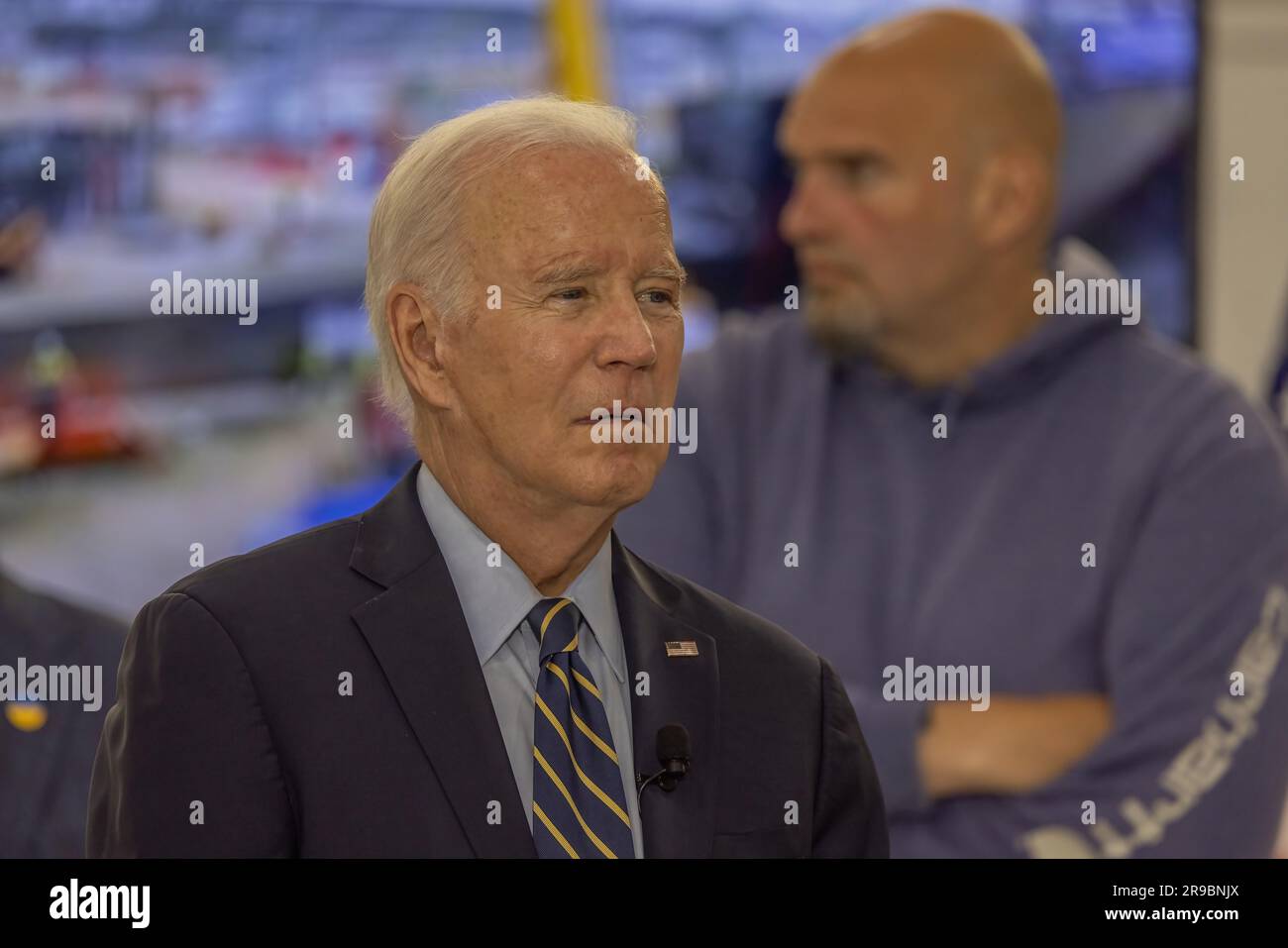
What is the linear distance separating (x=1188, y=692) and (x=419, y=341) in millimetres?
1603

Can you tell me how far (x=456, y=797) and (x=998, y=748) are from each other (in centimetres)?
133

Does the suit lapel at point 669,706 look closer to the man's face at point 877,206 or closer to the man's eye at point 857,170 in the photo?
the man's face at point 877,206

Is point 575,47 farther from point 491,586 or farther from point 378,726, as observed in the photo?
point 378,726

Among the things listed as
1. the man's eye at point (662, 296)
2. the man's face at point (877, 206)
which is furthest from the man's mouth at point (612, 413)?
the man's face at point (877, 206)

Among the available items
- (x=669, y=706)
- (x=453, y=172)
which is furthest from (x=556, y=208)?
(x=669, y=706)

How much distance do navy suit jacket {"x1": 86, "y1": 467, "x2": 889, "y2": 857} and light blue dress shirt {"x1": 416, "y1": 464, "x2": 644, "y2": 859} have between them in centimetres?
2

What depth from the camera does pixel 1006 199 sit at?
300 centimetres

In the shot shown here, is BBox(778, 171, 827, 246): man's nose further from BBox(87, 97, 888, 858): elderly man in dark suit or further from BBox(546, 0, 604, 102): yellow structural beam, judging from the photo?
BBox(87, 97, 888, 858): elderly man in dark suit

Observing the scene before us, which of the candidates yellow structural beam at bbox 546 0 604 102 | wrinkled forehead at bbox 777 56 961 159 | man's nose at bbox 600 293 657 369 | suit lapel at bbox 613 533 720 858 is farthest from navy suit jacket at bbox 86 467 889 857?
yellow structural beam at bbox 546 0 604 102

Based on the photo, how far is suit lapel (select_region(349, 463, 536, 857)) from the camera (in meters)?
1.50

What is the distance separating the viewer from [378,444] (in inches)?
128

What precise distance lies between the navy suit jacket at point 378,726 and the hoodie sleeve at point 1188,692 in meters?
0.99
